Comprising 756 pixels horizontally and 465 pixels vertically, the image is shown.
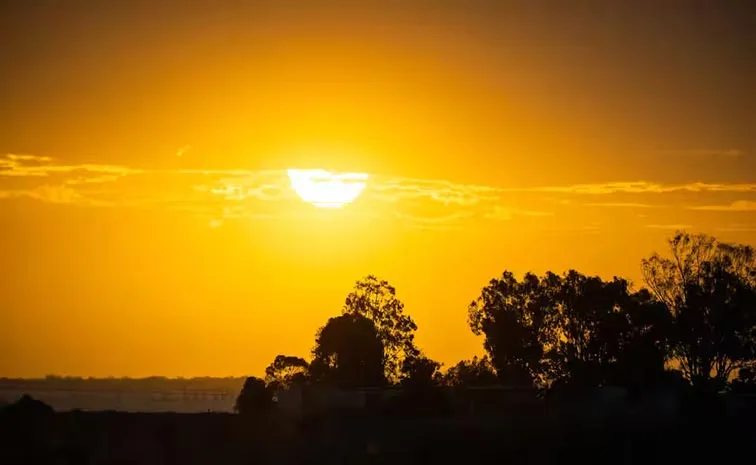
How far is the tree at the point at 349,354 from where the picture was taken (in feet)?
288

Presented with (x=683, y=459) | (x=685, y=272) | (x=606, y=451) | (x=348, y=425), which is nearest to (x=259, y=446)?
(x=348, y=425)

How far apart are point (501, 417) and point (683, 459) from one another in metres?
10.1

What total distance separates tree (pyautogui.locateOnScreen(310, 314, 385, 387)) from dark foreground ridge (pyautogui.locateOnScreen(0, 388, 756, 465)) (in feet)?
44.8

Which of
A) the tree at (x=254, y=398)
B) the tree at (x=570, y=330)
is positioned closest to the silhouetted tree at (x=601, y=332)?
the tree at (x=570, y=330)

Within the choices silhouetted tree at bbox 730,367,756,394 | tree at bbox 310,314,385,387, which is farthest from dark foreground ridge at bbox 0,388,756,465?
tree at bbox 310,314,385,387

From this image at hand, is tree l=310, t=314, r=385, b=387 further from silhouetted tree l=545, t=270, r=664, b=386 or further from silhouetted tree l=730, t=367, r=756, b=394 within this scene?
silhouetted tree l=730, t=367, r=756, b=394

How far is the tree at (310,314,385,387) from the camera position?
87875 millimetres

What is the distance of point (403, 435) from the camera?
68625 millimetres

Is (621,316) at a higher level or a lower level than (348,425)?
higher

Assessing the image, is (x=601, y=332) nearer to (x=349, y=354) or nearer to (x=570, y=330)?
(x=570, y=330)

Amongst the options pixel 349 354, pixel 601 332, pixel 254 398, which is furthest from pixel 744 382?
pixel 254 398

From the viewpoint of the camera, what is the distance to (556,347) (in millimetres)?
89625

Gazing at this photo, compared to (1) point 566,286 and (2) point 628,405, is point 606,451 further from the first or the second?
(1) point 566,286

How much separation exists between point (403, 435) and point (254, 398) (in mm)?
17554
